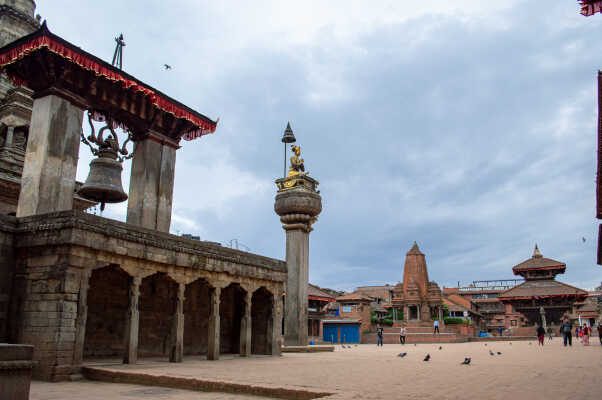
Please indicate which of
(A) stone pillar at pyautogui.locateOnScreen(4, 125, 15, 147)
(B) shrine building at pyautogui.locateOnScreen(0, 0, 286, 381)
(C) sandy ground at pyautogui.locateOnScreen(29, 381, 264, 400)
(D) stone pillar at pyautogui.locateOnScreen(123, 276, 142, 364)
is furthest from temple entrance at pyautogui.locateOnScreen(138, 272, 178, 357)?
(A) stone pillar at pyautogui.locateOnScreen(4, 125, 15, 147)

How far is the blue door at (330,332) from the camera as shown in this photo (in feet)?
150

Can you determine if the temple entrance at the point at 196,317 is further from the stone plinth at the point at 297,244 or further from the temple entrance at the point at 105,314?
the stone plinth at the point at 297,244

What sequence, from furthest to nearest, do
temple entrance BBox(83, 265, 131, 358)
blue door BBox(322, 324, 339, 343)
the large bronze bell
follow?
blue door BBox(322, 324, 339, 343) → the large bronze bell → temple entrance BBox(83, 265, 131, 358)

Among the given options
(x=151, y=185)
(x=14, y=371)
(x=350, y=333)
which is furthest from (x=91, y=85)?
(x=350, y=333)

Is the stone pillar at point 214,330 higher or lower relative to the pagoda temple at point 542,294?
lower

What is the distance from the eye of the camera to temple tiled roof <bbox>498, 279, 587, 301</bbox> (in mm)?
56675

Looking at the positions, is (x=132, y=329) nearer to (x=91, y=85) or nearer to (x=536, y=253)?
(x=91, y=85)

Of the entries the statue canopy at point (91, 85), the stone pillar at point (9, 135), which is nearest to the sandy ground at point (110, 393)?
the statue canopy at point (91, 85)

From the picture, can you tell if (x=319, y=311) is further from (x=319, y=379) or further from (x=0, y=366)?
(x=0, y=366)

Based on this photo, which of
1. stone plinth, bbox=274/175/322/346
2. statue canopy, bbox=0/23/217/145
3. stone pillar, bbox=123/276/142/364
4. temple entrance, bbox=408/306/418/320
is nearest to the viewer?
stone pillar, bbox=123/276/142/364

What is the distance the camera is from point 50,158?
12805 millimetres

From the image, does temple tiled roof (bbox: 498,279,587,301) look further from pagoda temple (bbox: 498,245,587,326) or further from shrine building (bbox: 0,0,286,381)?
shrine building (bbox: 0,0,286,381)

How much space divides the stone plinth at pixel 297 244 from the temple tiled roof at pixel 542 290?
157ft

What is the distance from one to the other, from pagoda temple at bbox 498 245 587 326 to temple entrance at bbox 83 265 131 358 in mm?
54776
